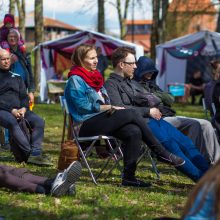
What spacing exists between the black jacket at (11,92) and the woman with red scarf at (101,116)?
1.45m

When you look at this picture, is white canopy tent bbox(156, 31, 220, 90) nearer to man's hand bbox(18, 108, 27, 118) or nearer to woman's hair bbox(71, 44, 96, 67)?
man's hand bbox(18, 108, 27, 118)

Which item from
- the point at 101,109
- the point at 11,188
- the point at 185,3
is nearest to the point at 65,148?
the point at 101,109

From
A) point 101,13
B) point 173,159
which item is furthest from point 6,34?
point 101,13

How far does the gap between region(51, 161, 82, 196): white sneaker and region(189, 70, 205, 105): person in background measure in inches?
635

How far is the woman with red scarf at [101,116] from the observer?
5.91 metres

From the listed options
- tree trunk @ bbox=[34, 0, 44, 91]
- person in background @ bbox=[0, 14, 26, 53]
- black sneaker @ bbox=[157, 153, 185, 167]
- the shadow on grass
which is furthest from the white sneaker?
tree trunk @ bbox=[34, 0, 44, 91]

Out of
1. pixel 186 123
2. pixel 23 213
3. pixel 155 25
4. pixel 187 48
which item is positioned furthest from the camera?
pixel 155 25

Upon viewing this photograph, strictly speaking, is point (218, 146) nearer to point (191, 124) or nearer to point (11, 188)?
point (191, 124)

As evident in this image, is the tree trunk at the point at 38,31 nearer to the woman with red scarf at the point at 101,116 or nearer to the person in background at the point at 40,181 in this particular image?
the woman with red scarf at the point at 101,116

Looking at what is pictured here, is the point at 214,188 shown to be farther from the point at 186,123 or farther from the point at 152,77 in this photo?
the point at 152,77

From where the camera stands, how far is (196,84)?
21844 mm

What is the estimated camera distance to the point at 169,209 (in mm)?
5164

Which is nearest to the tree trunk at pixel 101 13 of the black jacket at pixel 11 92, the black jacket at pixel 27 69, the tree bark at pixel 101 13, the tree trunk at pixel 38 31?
the tree bark at pixel 101 13

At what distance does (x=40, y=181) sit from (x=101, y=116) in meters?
0.99
